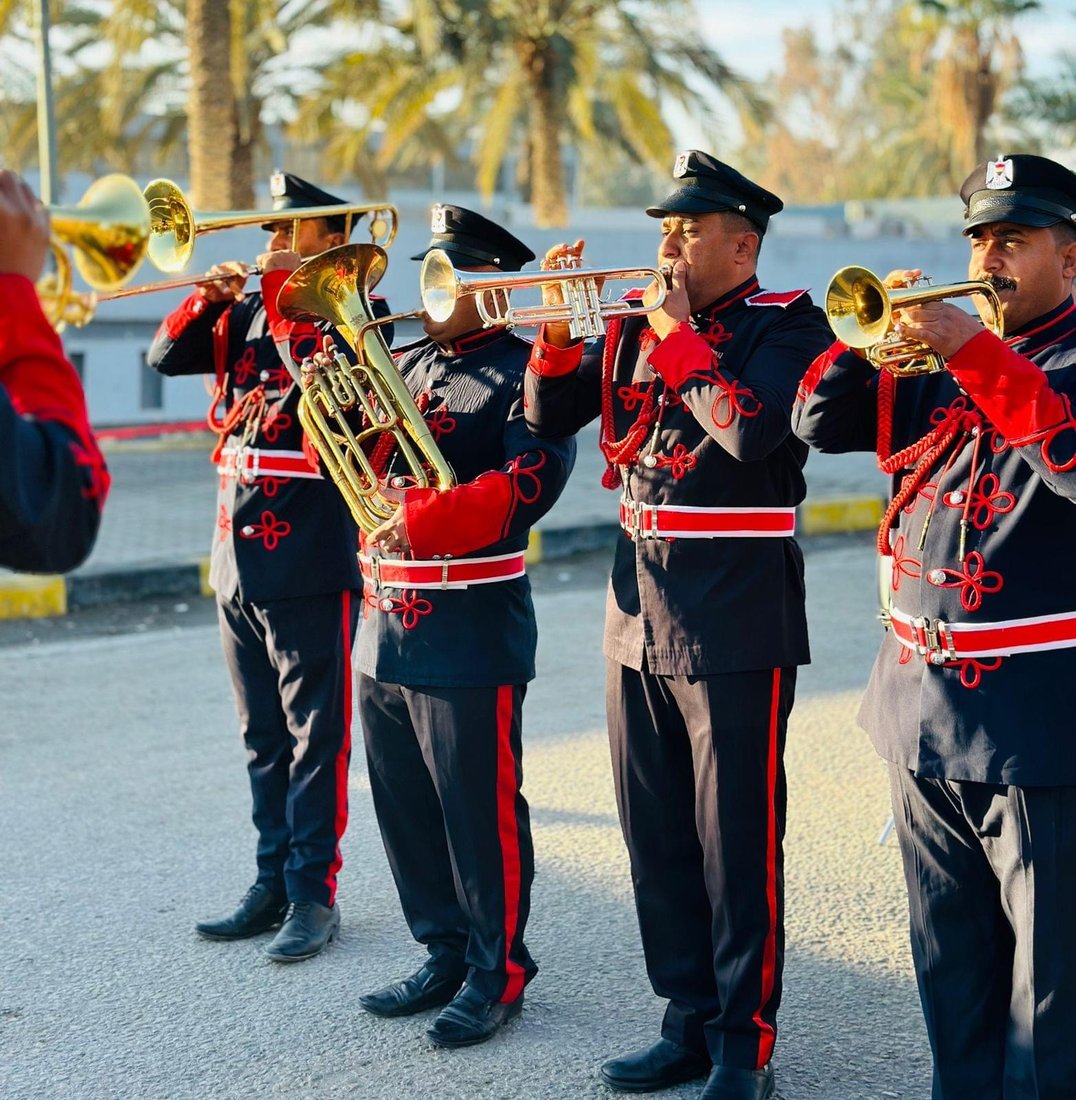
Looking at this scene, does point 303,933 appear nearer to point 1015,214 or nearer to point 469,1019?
point 469,1019

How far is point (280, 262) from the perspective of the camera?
3.98 metres

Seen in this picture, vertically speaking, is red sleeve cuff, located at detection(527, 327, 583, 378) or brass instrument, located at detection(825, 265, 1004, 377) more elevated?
brass instrument, located at detection(825, 265, 1004, 377)

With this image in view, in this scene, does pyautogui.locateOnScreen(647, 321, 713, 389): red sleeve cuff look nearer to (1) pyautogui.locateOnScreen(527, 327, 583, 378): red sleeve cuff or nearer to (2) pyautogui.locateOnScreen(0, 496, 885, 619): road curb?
(1) pyautogui.locateOnScreen(527, 327, 583, 378): red sleeve cuff

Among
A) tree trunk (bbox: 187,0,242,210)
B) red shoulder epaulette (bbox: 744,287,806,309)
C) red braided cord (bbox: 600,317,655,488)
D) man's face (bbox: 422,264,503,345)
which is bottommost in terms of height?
red braided cord (bbox: 600,317,655,488)

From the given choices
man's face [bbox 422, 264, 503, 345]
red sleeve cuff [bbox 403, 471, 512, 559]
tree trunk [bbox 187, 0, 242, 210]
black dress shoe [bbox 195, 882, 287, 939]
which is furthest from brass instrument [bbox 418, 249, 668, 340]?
tree trunk [bbox 187, 0, 242, 210]

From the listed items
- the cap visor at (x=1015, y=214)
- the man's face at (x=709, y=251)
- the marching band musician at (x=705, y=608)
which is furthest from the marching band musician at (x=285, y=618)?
the cap visor at (x=1015, y=214)

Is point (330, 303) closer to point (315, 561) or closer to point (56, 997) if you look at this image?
point (315, 561)

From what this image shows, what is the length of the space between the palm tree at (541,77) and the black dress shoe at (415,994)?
549 inches

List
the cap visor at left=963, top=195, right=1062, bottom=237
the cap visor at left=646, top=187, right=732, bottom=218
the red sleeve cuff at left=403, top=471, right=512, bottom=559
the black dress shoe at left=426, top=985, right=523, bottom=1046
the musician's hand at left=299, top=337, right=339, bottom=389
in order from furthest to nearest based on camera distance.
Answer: the musician's hand at left=299, top=337, right=339, bottom=389, the black dress shoe at left=426, top=985, right=523, bottom=1046, the red sleeve cuff at left=403, top=471, right=512, bottom=559, the cap visor at left=646, top=187, right=732, bottom=218, the cap visor at left=963, top=195, right=1062, bottom=237

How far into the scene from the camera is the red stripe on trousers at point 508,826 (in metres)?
3.70

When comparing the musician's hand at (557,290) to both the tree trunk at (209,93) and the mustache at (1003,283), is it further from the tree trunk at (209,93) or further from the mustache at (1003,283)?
the tree trunk at (209,93)

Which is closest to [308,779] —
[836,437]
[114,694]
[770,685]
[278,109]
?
[770,685]

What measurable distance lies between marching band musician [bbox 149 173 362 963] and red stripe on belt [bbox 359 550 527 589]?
48 cm

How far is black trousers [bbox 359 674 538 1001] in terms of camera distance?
12.0 feet
